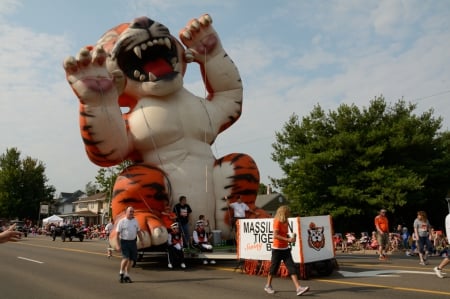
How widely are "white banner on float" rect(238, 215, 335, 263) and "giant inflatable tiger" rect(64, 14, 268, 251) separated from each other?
2.10m

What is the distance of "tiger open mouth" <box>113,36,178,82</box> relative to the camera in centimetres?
1057

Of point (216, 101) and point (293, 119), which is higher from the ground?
point (293, 119)

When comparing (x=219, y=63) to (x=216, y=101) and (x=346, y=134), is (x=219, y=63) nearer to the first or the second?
(x=216, y=101)

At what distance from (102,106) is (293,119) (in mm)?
18912

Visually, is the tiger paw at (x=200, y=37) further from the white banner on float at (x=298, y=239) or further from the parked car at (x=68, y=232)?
the parked car at (x=68, y=232)

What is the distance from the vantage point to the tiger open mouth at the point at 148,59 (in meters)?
10.6

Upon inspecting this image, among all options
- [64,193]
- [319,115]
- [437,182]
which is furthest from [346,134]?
[64,193]

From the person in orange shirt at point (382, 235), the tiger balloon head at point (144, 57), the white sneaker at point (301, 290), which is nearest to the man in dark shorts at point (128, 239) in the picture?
the white sneaker at point (301, 290)

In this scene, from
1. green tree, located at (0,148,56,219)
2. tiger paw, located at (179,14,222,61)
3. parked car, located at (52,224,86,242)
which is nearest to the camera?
tiger paw, located at (179,14,222,61)

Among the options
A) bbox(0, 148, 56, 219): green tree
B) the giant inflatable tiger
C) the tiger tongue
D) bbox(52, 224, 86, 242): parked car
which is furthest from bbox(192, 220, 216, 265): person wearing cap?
bbox(0, 148, 56, 219): green tree

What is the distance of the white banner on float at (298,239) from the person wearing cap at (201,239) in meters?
1.36

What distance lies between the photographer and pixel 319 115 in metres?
26.0

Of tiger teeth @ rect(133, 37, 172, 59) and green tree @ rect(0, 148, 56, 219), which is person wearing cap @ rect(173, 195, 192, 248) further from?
green tree @ rect(0, 148, 56, 219)

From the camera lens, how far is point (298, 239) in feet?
25.6
